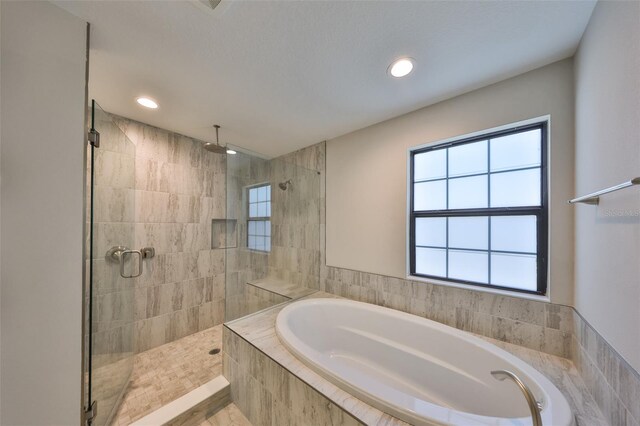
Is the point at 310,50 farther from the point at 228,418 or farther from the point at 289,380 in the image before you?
the point at 228,418

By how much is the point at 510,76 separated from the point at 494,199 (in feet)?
2.88

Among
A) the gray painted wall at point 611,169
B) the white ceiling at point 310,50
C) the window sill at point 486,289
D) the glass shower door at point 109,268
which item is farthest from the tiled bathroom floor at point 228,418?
the white ceiling at point 310,50

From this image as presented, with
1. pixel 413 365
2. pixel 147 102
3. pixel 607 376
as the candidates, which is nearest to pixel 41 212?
pixel 147 102

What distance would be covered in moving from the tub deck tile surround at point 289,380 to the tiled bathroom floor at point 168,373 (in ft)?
1.05

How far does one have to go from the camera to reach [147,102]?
1.78 metres

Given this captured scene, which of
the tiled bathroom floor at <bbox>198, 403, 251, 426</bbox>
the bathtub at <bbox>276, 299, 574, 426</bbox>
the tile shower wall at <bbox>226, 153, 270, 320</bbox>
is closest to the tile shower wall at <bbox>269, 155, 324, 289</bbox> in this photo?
the tile shower wall at <bbox>226, 153, 270, 320</bbox>

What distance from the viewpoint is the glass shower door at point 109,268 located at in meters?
1.21

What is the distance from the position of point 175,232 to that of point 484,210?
3073 mm

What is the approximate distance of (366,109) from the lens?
75.1 inches

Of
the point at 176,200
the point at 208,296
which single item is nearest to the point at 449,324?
the point at 208,296

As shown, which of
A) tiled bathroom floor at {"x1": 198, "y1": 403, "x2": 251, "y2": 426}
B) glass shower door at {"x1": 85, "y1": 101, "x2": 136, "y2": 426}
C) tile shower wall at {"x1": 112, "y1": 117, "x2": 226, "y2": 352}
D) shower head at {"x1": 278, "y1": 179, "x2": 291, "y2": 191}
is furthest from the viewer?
shower head at {"x1": 278, "y1": 179, "x2": 291, "y2": 191}

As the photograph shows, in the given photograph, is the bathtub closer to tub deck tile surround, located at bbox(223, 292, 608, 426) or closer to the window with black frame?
tub deck tile surround, located at bbox(223, 292, 608, 426)

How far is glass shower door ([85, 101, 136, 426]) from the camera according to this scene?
1.21 metres

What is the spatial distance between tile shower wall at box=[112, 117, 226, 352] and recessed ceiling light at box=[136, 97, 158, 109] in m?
0.49
